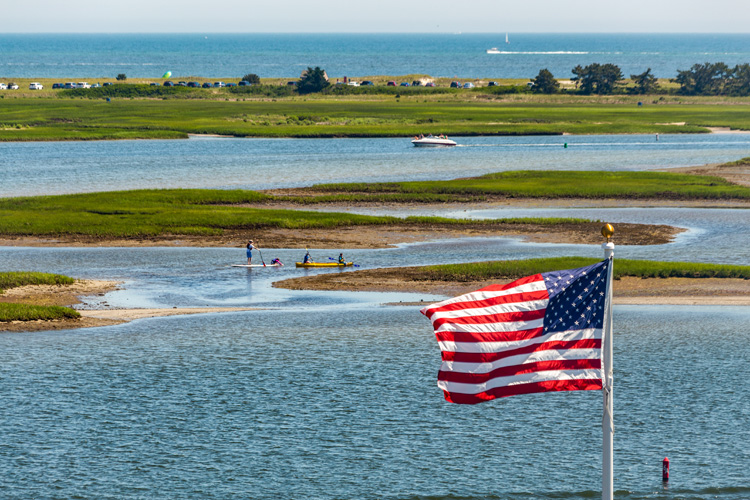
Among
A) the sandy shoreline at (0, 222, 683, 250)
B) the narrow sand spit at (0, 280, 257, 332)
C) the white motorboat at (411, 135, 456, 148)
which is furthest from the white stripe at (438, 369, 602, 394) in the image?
the white motorboat at (411, 135, 456, 148)

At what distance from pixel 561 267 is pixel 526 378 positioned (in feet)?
123

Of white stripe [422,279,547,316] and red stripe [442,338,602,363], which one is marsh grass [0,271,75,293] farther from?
white stripe [422,279,547,316]

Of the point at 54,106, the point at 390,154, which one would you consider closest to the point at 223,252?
the point at 390,154

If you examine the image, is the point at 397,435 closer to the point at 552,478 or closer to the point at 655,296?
the point at 552,478

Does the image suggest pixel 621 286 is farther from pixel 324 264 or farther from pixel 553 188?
pixel 553 188

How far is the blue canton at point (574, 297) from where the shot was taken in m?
16.2

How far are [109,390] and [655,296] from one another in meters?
29.2

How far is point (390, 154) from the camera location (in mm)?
120375

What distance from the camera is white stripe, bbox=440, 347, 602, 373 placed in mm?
16312

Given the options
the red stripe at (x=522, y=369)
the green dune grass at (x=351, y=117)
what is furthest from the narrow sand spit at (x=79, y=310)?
the green dune grass at (x=351, y=117)

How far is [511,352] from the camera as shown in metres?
16.3

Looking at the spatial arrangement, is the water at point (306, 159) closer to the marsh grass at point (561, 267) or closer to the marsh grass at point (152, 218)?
the marsh grass at point (152, 218)

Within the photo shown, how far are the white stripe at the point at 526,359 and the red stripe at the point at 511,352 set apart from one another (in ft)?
0.18

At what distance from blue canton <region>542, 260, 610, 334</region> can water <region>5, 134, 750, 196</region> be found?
251 ft
